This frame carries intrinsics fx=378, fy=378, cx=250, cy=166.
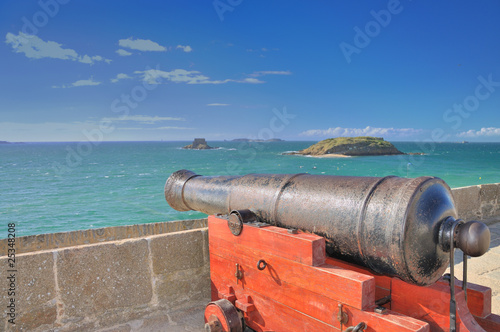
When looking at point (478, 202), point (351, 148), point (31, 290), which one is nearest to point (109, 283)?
point (31, 290)

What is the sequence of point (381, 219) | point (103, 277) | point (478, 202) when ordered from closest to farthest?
1. point (381, 219)
2. point (103, 277)
3. point (478, 202)

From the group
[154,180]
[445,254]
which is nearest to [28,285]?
[445,254]

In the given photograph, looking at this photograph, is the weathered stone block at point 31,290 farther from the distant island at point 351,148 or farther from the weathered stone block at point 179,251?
the distant island at point 351,148

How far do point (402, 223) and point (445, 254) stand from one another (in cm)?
36

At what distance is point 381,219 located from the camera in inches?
75.2

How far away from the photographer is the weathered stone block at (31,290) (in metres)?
2.52

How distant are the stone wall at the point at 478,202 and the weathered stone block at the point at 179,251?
14.0ft

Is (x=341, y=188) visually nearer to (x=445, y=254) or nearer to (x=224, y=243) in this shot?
(x=445, y=254)

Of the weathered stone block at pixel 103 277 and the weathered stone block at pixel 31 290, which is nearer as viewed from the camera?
the weathered stone block at pixel 31 290

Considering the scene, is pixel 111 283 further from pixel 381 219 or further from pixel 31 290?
pixel 381 219

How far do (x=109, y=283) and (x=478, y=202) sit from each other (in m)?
5.81

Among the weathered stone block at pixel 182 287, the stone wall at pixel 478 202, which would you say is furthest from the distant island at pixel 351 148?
the weathered stone block at pixel 182 287

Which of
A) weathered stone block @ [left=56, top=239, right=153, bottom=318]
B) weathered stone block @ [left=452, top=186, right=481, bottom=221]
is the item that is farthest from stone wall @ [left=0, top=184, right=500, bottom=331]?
weathered stone block @ [left=452, top=186, right=481, bottom=221]

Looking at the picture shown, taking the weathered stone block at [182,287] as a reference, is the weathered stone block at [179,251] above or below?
above
